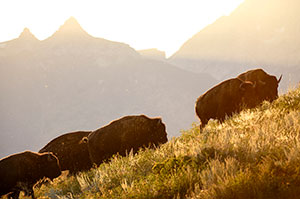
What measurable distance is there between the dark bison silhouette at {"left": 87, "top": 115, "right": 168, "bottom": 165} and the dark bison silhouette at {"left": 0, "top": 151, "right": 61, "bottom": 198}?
2191 millimetres

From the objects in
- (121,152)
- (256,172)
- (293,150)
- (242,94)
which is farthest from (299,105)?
(121,152)

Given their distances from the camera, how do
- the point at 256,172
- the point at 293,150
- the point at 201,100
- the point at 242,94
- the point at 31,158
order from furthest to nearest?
1. the point at 201,100
2. the point at 242,94
3. the point at 31,158
4. the point at 293,150
5. the point at 256,172

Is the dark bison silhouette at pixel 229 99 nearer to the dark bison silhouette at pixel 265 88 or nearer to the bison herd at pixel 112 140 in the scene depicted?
the bison herd at pixel 112 140

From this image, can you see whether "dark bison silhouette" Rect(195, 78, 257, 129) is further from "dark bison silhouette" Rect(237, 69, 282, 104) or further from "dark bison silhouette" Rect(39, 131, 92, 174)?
"dark bison silhouette" Rect(39, 131, 92, 174)

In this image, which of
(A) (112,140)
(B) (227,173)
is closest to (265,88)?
(A) (112,140)

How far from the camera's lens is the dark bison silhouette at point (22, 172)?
10.5 metres

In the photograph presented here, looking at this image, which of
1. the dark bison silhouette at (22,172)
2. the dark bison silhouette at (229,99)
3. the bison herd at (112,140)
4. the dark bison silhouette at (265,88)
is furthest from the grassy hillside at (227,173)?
the dark bison silhouette at (265,88)

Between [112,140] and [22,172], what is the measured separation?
3.62 meters

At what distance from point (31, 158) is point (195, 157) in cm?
745

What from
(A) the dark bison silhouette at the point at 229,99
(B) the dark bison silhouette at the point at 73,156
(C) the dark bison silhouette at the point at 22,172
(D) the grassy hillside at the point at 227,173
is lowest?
(B) the dark bison silhouette at the point at 73,156

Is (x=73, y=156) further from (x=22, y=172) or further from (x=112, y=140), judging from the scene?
(x=22, y=172)

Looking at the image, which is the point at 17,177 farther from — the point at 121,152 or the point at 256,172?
the point at 256,172

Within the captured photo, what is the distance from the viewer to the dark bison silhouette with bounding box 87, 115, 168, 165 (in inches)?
496

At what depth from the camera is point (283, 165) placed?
455 centimetres
